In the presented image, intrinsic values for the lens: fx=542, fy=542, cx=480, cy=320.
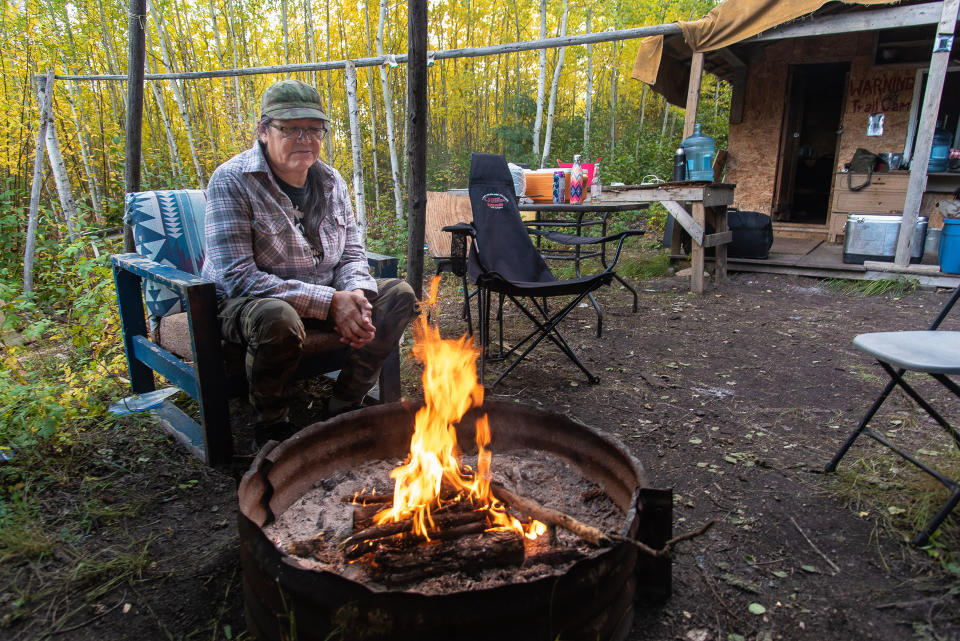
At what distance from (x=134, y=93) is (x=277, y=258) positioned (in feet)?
5.55

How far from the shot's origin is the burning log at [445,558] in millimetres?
1331

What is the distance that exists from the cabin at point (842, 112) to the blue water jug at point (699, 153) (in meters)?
1.17

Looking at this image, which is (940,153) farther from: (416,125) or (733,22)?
(416,125)

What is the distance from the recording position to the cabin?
6.89 metres

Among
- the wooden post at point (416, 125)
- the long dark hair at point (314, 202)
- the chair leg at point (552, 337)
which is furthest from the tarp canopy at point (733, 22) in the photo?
the long dark hair at point (314, 202)

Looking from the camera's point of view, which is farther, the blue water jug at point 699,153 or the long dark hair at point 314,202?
the blue water jug at point 699,153

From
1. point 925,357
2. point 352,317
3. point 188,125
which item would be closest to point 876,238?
point 925,357

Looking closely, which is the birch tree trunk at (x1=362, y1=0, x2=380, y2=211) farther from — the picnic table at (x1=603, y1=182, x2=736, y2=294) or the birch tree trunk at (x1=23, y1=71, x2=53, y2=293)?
the picnic table at (x1=603, y1=182, x2=736, y2=294)

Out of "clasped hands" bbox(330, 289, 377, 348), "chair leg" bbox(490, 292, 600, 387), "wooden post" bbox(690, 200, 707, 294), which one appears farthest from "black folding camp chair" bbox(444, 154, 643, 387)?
"wooden post" bbox(690, 200, 707, 294)

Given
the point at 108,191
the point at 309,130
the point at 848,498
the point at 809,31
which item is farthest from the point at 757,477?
the point at 108,191

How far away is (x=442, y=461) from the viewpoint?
5.94 ft

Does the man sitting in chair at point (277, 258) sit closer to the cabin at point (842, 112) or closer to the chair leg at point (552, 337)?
the chair leg at point (552, 337)

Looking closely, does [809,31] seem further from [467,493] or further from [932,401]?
[467,493]

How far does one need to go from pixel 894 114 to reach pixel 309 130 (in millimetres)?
8223
